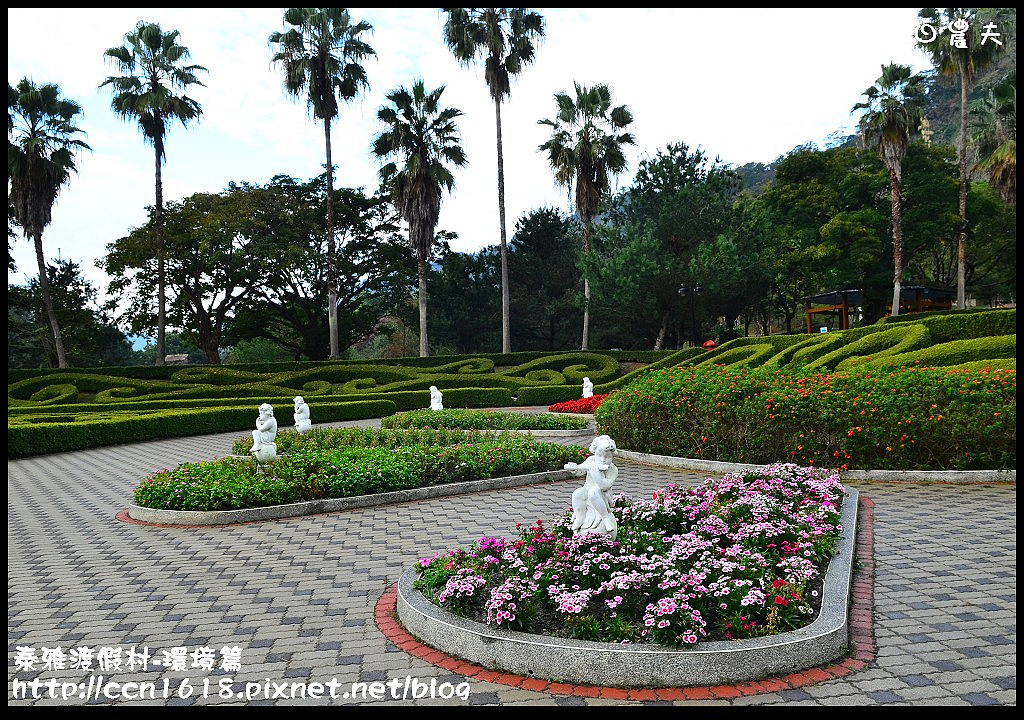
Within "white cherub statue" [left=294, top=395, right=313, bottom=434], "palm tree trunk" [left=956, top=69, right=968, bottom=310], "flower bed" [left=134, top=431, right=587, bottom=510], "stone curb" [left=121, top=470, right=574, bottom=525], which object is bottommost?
"stone curb" [left=121, top=470, right=574, bottom=525]

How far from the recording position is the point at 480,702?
3881mm

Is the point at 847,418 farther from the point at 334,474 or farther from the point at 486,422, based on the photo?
the point at 486,422

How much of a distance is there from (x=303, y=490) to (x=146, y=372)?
23.7m

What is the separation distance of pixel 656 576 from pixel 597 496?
1.33m

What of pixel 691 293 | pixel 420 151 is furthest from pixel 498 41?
pixel 691 293

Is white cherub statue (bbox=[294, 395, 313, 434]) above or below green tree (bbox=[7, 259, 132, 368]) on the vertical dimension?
A: below

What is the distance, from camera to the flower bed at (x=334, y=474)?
9055 mm

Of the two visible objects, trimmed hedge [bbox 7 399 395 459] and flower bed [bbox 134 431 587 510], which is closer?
flower bed [bbox 134 431 587 510]

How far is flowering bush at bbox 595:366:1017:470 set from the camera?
9.81 m

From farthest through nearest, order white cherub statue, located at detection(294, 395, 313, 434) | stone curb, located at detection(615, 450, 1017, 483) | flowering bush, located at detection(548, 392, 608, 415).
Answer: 1. flowering bush, located at detection(548, 392, 608, 415)
2. white cherub statue, located at detection(294, 395, 313, 434)
3. stone curb, located at detection(615, 450, 1017, 483)

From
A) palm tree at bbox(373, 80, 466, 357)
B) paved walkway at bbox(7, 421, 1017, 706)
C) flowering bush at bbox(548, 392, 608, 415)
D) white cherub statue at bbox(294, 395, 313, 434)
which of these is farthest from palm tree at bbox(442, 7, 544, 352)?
paved walkway at bbox(7, 421, 1017, 706)

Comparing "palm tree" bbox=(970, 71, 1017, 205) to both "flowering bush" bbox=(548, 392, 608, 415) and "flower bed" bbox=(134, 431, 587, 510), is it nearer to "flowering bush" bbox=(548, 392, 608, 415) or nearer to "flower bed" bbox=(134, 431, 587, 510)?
"flowering bush" bbox=(548, 392, 608, 415)

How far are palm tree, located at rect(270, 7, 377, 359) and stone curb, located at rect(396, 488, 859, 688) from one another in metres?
31.0

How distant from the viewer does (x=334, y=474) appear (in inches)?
392
